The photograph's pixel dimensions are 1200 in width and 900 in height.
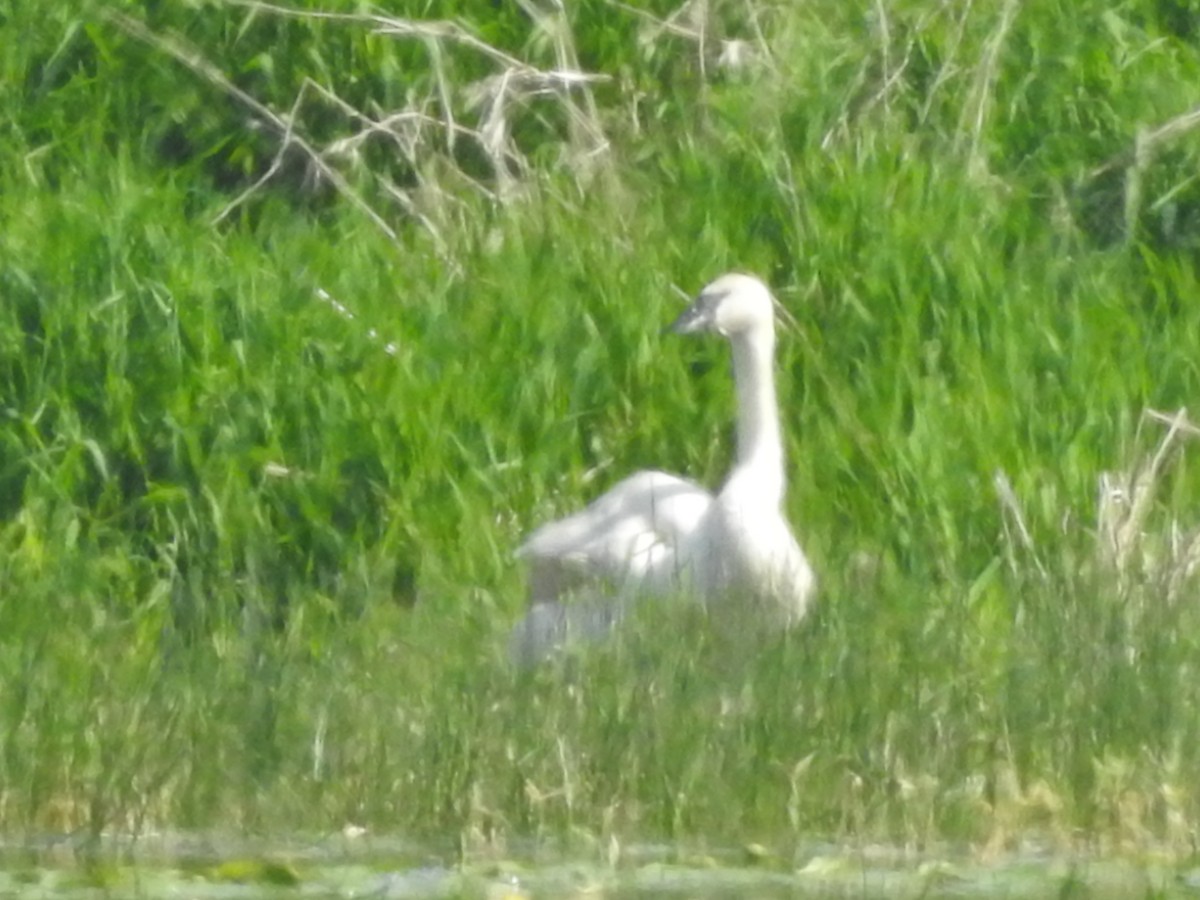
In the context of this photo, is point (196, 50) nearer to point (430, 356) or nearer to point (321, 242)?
point (321, 242)

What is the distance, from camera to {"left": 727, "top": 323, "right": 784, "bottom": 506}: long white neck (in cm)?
830

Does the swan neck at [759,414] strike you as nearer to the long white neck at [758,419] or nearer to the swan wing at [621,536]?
the long white neck at [758,419]

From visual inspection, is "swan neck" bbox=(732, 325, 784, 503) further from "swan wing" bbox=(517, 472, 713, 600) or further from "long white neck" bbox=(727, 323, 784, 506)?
"swan wing" bbox=(517, 472, 713, 600)

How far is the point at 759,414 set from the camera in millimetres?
8469

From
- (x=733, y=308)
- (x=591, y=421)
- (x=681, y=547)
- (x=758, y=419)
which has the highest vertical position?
(x=733, y=308)

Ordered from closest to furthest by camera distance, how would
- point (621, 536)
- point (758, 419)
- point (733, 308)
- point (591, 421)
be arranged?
point (621, 536) → point (758, 419) → point (733, 308) → point (591, 421)

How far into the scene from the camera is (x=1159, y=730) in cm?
645

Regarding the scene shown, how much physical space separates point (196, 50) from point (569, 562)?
323cm

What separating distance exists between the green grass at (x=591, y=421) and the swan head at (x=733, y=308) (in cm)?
49

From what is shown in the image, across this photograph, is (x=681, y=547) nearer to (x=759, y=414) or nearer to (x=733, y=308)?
(x=759, y=414)

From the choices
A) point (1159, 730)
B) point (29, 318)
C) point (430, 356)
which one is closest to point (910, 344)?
point (430, 356)

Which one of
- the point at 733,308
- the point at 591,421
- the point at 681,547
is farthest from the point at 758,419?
the point at 591,421

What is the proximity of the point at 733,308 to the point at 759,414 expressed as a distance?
1.02 feet

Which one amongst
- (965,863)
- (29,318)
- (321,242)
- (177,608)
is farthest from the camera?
(321,242)
